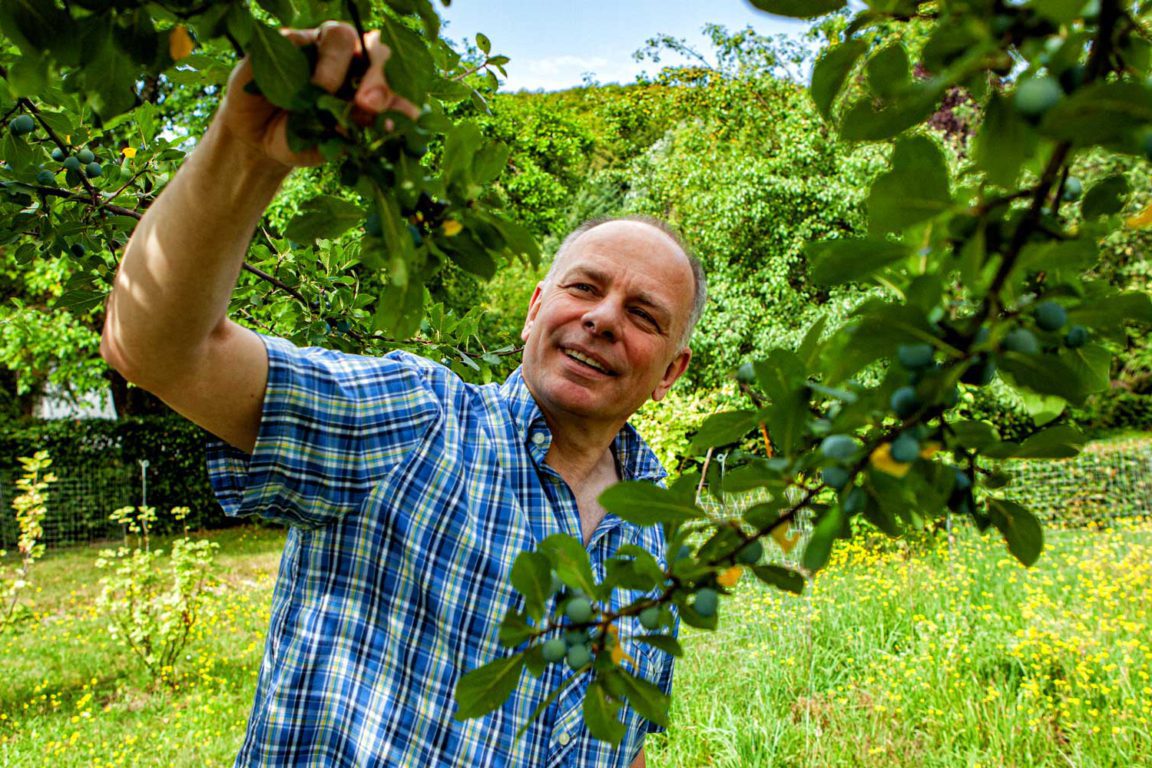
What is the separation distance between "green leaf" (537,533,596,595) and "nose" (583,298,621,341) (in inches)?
36.4

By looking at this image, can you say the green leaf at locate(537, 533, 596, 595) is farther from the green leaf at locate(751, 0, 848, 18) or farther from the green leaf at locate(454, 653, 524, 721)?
the green leaf at locate(751, 0, 848, 18)

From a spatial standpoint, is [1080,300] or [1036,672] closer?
[1080,300]

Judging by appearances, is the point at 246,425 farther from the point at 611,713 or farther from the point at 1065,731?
the point at 1065,731

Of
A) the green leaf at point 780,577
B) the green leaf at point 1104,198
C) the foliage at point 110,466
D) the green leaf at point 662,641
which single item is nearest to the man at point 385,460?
the green leaf at point 662,641

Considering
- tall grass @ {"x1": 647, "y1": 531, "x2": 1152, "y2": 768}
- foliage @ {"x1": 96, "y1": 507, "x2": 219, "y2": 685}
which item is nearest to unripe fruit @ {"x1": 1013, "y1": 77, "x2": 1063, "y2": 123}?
tall grass @ {"x1": 647, "y1": 531, "x2": 1152, "y2": 768}

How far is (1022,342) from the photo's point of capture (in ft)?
1.79

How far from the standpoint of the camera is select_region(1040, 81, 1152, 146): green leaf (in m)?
0.46

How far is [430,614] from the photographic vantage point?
4.40 ft

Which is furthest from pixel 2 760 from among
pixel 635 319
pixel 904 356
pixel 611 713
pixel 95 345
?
pixel 95 345

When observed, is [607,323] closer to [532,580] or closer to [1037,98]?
[532,580]

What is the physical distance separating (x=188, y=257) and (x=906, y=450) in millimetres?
764

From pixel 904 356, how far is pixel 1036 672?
4103 millimetres

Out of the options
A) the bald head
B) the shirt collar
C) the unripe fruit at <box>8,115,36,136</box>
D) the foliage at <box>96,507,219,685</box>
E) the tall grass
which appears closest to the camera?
the unripe fruit at <box>8,115,36,136</box>

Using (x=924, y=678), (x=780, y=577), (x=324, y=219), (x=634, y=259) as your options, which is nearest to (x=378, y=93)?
(x=324, y=219)
